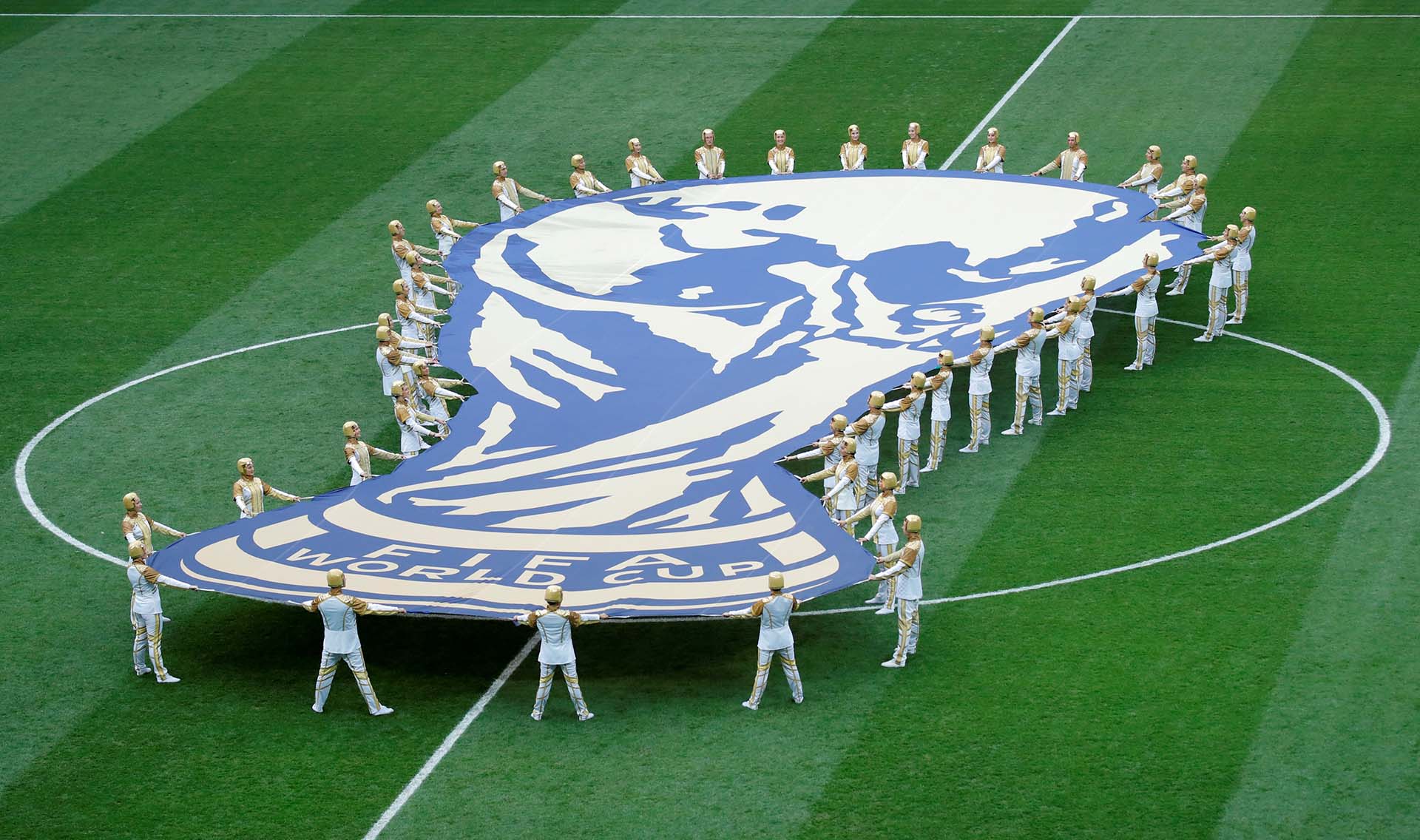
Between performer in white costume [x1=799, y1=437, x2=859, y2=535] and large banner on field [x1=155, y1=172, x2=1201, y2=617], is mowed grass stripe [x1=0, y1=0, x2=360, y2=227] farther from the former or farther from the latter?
performer in white costume [x1=799, y1=437, x2=859, y2=535]

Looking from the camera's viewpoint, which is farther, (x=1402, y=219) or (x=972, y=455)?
(x=1402, y=219)

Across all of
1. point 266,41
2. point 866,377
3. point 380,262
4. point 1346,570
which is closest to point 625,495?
point 866,377

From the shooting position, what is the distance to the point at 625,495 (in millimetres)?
22719

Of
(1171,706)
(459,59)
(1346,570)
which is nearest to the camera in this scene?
(1171,706)

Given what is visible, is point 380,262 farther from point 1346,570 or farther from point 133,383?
point 1346,570

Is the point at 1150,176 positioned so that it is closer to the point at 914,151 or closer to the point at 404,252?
the point at 914,151

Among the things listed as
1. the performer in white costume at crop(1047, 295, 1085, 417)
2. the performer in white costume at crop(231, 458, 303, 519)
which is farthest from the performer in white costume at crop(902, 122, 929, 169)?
the performer in white costume at crop(231, 458, 303, 519)

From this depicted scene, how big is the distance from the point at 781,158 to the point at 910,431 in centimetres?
1124

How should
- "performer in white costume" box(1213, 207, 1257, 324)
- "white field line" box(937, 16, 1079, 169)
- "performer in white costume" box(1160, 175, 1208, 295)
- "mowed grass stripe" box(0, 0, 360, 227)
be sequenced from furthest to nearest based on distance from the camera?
"mowed grass stripe" box(0, 0, 360, 227)
"white field line" box(937, 16, 1079, 169)
"performer in white costume" box(1160, 175, 1208, 295)
"performer in white costume" box(1213, 207, 1257, 324)

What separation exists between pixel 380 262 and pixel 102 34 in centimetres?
1563

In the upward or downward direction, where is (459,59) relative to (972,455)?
upward

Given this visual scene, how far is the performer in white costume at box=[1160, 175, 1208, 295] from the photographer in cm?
3081

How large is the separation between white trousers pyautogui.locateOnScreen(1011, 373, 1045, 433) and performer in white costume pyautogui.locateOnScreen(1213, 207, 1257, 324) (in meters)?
4.40

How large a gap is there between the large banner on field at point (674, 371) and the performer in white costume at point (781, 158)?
1.53 m
